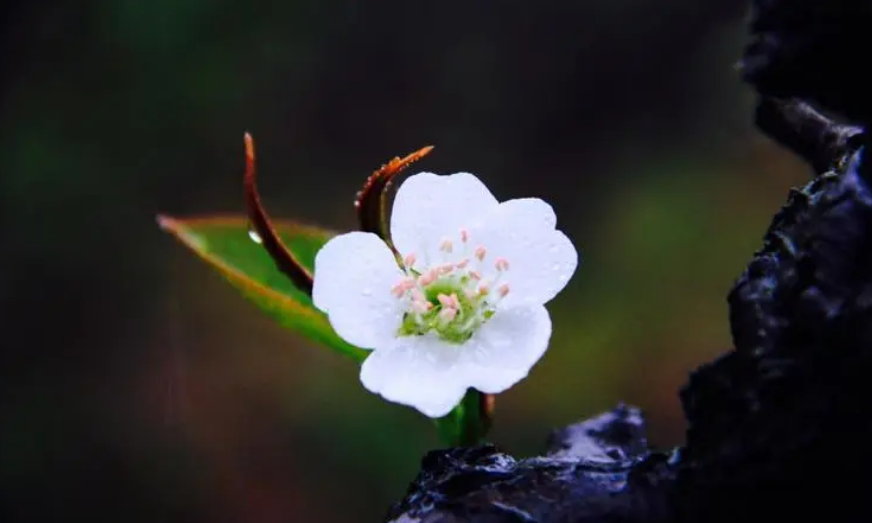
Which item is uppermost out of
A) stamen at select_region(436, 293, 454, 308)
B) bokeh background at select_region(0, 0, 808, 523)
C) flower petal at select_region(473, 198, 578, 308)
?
bokeh background at select_region(0, 0, 808, 523)

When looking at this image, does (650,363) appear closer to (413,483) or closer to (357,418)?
(357,418)

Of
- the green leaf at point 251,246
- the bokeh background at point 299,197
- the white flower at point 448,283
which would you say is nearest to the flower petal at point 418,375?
the white flower at point 448,283

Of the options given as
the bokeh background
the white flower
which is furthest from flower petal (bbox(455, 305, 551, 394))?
the bokeh background

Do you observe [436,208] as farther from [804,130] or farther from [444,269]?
[804,130]

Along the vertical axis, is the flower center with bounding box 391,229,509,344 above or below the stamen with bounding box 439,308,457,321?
above

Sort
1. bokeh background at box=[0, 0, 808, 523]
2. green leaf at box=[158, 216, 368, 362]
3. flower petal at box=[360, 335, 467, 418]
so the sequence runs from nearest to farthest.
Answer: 1. flower petal at box=[360, 335, 467, 418]
2. green leaf at box=[158, 216, 368, 362]
3. bokeh background at box=[0, 0, 808, 523]

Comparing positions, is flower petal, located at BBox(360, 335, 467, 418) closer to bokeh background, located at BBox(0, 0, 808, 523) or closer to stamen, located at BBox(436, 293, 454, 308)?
stamen, located at BBox(436, 293, 454, 308)

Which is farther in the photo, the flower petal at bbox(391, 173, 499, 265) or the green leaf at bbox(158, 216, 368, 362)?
the green leaf at bbox(158, 216, 368, 362)
